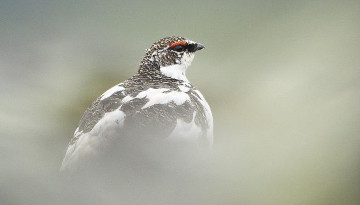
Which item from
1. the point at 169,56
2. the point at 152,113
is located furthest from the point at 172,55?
the point at 152,113

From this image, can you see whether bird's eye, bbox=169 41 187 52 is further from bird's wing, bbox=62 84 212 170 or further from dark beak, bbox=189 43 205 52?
bird's wing, bbox=62 84 212 170

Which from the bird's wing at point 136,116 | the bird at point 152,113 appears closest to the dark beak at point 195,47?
the bird at point 152,113

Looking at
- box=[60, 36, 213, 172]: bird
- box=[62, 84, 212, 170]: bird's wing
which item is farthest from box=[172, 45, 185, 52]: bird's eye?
box=[62, 84, 212, 170]: bird's wing

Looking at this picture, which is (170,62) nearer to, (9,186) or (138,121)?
(138,121)

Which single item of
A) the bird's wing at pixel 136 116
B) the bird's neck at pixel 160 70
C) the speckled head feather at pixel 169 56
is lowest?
the bird's wing at pixel 136 116

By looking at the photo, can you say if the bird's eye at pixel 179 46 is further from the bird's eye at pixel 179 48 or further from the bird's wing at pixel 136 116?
the bird's wing at pixel 136 116

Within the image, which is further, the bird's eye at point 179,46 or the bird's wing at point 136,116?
the bird's eye at point 179,46

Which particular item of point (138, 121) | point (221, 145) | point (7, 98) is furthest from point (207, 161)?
point (138, 121)
